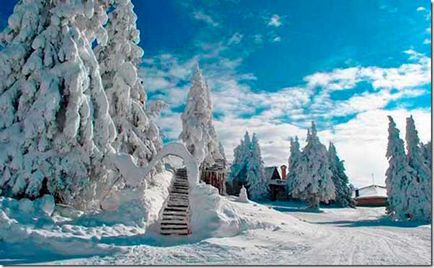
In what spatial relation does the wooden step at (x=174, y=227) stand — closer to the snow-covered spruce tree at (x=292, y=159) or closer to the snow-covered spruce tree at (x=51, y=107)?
the snow-covered spruce tree at (x=51, y=107)

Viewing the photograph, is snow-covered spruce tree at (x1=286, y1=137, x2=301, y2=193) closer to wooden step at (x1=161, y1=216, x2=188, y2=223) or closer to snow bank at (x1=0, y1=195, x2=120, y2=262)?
wooden step at (x1=161, y1=216, x2=188, y2=223)

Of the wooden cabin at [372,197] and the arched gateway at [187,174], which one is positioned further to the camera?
the wooden cabin at [372,197]

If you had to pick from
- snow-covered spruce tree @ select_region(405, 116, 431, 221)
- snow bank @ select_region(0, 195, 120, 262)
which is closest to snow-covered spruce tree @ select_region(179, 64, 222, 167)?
snow-covered spruce tree @ select_region(405, 116, 431, 221)

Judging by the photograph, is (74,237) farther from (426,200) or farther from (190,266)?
(426,200)

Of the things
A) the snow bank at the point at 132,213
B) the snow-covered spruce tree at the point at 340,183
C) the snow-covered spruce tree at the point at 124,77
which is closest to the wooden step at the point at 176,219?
the snow bank at the point at 132,213

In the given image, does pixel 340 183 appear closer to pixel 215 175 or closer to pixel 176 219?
pixel 215 175

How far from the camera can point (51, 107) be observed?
14.4m

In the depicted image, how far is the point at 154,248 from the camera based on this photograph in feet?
40.4

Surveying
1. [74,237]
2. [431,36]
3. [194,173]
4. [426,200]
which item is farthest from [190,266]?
[426,200]

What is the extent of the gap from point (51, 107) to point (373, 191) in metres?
64.2

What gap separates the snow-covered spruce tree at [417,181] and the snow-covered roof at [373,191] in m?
32.2

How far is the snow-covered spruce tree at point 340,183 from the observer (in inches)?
2149

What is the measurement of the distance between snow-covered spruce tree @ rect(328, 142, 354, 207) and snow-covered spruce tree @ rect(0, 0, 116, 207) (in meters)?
45.1

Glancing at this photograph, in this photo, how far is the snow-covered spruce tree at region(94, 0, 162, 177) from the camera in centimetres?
1986
